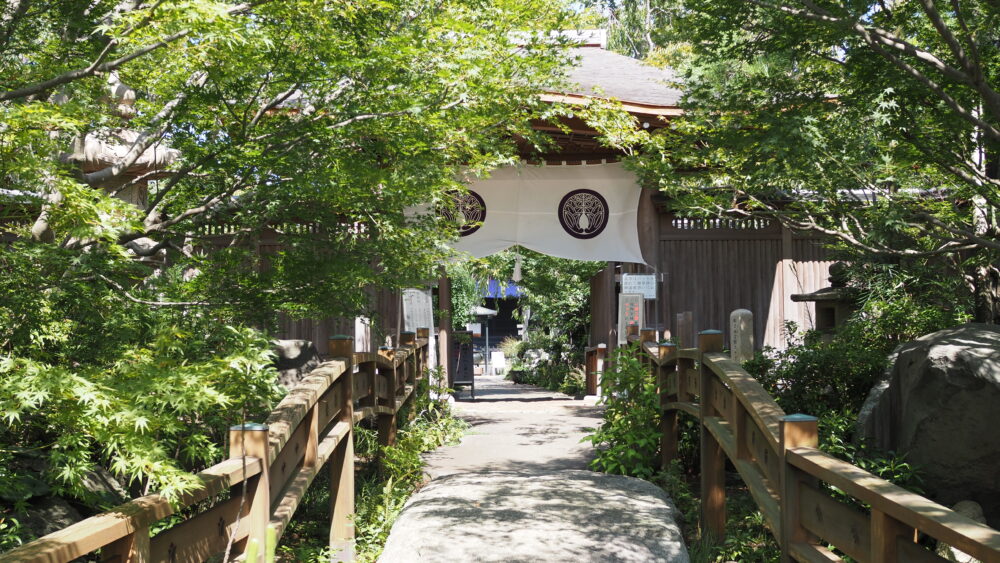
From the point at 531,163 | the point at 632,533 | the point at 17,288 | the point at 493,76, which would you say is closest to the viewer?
the point at 17,288

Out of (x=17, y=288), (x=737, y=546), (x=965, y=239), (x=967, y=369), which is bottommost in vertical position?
(x=737, y=546)

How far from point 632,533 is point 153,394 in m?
2.96

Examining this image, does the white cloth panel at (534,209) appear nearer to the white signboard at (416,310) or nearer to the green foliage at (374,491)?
the white signboard at (416,310)

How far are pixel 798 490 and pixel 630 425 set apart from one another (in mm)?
3815

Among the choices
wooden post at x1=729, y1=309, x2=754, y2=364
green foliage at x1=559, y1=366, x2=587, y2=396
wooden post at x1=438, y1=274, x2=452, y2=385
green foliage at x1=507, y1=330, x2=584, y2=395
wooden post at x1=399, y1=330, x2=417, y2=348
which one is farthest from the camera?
green foliage at x1=507, y1=330, x2=584, y2=395

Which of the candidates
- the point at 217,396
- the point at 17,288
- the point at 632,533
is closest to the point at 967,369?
the point at 632,533

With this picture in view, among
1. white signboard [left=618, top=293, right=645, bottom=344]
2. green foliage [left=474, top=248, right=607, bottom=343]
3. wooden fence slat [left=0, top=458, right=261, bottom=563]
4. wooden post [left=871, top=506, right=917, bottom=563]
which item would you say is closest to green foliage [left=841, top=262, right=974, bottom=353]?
white signboard [left=618, top=293, right=645, bottom=344]

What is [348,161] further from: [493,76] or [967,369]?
[967,369]

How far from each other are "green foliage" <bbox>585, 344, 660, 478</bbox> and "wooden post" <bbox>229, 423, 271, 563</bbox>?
4.07m

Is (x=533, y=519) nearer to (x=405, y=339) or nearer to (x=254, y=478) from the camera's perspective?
(x=254, y=478)

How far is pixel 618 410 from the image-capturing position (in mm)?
7789

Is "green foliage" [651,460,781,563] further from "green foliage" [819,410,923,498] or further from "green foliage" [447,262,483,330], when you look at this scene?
"green foliage" [447,262,483,330]

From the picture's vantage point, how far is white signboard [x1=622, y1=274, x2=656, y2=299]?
412 inches

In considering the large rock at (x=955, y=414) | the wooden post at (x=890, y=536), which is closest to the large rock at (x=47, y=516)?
the wooden post at (x=890, y=536)
